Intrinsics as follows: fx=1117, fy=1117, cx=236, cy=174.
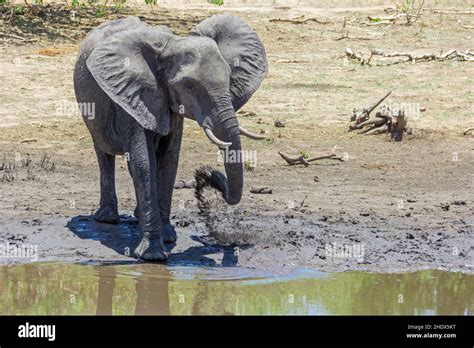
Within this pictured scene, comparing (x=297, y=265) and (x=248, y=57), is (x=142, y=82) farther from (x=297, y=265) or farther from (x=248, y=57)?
(x=297, y=265)

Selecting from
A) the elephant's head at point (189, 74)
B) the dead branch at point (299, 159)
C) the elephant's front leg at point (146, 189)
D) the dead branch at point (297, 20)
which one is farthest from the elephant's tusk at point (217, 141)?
the dead branch at point (297, 20)

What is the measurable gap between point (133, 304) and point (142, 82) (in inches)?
74.4

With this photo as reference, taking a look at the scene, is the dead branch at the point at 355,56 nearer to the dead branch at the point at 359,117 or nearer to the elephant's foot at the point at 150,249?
the dead branch at the point at 359,117

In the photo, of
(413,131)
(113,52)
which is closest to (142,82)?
(113,52)

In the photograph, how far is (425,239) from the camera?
11.2m

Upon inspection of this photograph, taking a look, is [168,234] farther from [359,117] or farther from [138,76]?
[359,117]

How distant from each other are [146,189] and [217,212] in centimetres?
179

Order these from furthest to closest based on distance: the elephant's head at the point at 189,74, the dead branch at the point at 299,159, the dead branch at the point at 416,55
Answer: the dead branch at the point at 416,55
the dead branch at the point at 299,159
the elephant's head at the point at 189,74

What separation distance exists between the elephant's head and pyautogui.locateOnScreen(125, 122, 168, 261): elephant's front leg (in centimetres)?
20

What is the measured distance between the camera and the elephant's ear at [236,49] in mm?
9812

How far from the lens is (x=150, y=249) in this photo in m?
9.95

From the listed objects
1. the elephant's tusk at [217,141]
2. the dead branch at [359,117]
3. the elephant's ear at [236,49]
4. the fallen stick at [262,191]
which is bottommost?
the fallen stick at [262,191]

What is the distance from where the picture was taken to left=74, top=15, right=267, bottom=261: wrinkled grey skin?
9.12 m

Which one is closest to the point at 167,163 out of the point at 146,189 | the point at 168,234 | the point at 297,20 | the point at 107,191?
the point at 146,189
